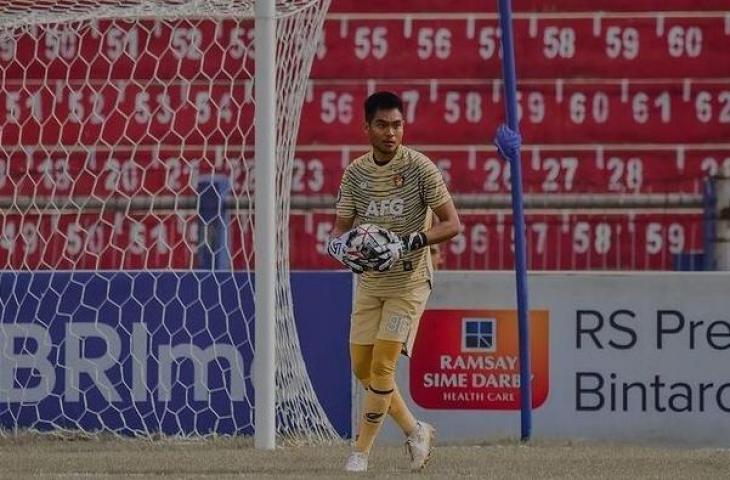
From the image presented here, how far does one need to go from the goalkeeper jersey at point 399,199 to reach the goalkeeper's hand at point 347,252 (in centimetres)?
16

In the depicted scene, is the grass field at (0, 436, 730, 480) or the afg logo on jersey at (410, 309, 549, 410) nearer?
the grass field at (0, 436, 730, 480)

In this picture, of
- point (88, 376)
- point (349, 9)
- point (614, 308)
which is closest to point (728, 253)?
point (614, 308)

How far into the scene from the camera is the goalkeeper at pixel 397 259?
7293mm

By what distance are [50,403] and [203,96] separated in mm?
3977

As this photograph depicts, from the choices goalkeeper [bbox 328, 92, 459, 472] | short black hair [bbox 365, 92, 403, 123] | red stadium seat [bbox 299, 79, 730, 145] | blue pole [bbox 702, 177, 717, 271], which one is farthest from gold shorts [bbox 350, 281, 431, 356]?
red stadium seat [bbox 299, 79, 730, 145]

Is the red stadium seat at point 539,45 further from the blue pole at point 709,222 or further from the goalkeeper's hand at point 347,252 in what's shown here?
the goalkeeper's hand at point 347,252

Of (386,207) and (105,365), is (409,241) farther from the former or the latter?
(105,365)

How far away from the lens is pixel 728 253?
33.2 feet

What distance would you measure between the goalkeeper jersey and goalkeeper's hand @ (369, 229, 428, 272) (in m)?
0.15

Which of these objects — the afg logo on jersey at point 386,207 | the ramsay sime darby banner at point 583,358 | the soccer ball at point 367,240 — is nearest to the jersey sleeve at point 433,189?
the afg logo on jersey at point 386,207

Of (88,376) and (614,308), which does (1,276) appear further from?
(614,308)

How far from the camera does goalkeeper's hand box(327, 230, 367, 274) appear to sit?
7195 mm

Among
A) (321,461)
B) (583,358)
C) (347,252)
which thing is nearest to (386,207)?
(347,252)

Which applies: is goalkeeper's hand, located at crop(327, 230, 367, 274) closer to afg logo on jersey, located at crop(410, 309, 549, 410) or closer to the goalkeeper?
the goalkeeper
